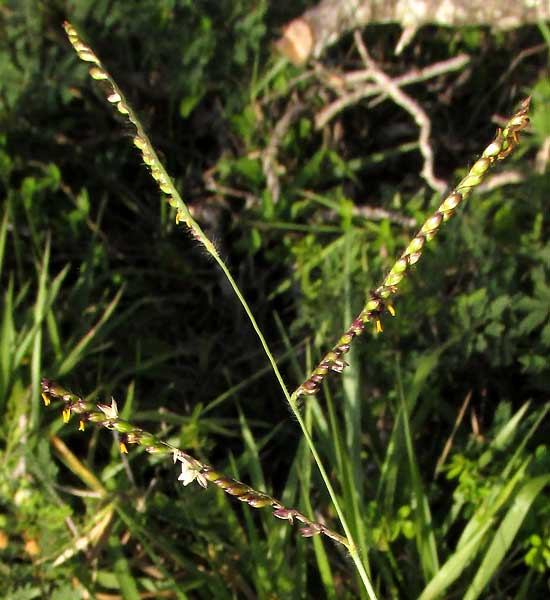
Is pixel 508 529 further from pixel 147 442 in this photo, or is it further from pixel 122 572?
pixel 147 442

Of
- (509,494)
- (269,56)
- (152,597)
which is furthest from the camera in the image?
A: (269,56)

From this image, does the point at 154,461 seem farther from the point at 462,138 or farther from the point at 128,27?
the point at 462,138

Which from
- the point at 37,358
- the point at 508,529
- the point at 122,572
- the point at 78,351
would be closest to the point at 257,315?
the point at 78,351

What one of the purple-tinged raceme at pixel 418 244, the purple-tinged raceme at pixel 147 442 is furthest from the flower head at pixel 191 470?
the purple-tinged raceme at pixel 418 244

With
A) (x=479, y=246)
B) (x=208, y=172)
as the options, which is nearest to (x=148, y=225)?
(x=208, y=172)

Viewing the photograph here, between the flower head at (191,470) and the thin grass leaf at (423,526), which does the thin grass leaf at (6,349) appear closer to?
the thin grass leaf at (423,526)

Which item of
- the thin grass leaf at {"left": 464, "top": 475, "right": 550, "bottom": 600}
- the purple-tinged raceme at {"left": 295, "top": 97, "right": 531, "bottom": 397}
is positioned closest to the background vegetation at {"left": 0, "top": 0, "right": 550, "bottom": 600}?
the thin grass leaf at {"left": 464, "top": 475, "right": 550, "bottom": 600}

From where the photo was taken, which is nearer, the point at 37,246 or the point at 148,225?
the point at 37,246

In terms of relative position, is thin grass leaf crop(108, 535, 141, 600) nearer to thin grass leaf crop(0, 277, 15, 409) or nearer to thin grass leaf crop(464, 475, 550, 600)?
thin grass leaf crop(0, 277, 15, 409)
